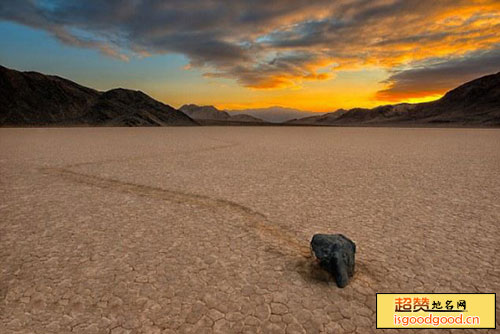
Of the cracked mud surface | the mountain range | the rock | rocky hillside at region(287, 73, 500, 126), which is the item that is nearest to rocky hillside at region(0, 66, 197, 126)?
the mountain range

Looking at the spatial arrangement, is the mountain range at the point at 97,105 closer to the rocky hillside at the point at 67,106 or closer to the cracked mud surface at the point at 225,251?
the rocky hillside at the point at 67,106

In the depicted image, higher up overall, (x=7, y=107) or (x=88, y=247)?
(x=7, y=107)

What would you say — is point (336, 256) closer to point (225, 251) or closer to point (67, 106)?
point (225, 251)

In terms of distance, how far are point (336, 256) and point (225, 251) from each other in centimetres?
142

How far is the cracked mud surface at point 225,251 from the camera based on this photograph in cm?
277

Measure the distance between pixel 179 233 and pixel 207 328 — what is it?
82.8 inches

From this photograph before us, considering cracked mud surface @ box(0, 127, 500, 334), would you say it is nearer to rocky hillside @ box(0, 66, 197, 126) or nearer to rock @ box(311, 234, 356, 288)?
rock @ box(311, 234, 356, 288)

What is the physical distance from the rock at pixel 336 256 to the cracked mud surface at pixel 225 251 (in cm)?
11

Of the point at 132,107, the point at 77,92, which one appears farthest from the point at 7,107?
the point at 132,107

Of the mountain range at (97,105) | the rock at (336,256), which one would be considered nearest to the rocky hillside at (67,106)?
the mountain range at (97,105)

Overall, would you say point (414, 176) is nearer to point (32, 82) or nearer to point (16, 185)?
→ point (16, 185)

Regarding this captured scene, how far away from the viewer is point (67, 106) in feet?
248

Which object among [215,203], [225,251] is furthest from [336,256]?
[215,203]

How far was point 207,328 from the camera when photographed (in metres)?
2.60
